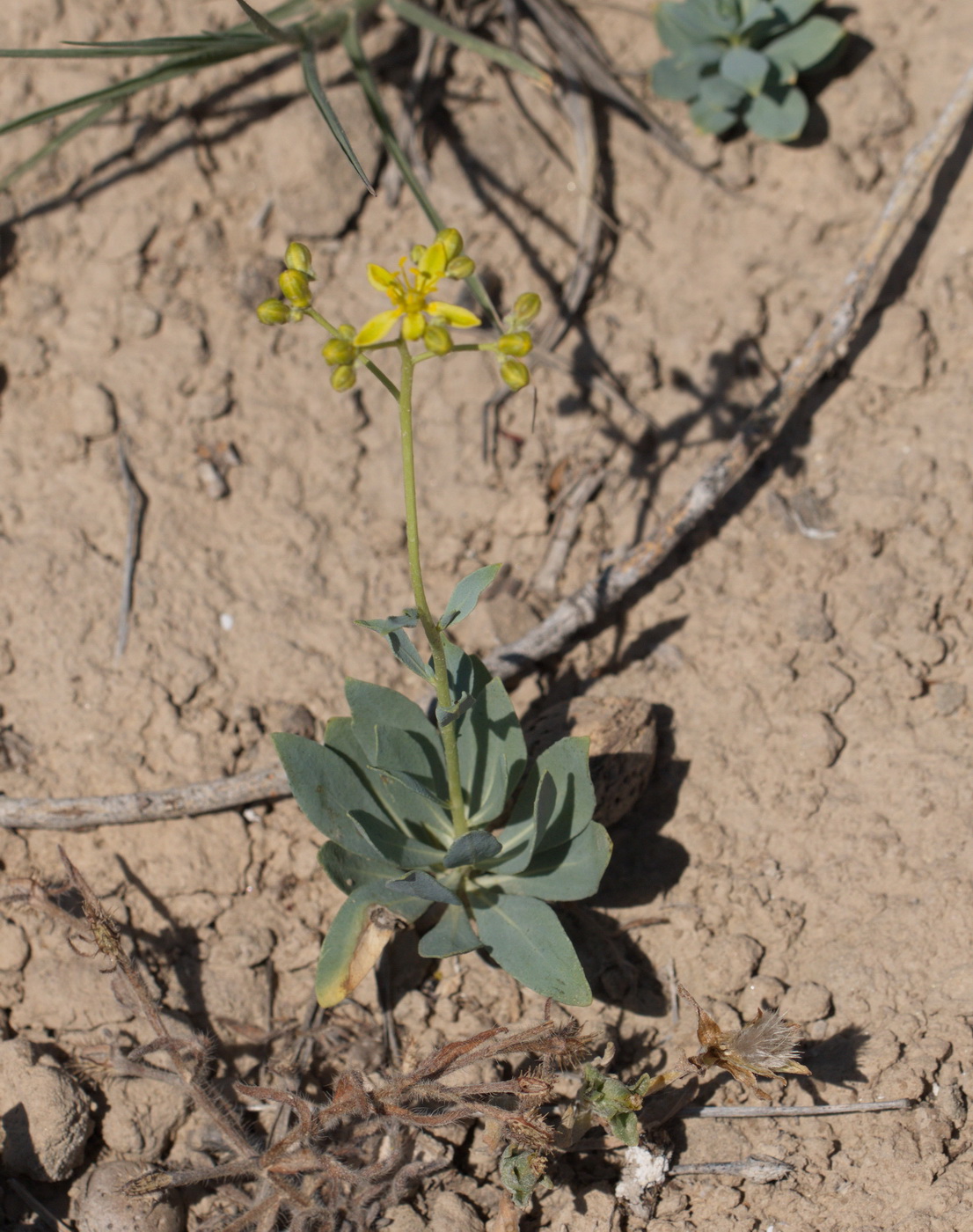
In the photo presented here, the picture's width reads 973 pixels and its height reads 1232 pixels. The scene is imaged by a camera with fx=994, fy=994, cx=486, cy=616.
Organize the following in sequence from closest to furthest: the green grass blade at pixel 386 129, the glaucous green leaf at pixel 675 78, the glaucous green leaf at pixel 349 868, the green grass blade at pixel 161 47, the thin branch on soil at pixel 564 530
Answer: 1. the glaucous green leaf at pixel 349 868
2. the green grass blade at pixel 161 47
3. the green grass blade at pixel 386 129
4. the thin branch on soil at pixel 564 530
5. the glaucous green leaf at pixel 675 78

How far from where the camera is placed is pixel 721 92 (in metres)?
4.02

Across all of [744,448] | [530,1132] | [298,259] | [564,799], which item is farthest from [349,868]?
[744,448]

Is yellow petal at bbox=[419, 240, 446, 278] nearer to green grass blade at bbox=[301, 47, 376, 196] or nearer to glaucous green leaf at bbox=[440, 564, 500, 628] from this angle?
green grass blade at bbox=[301, 47, 376, 196]

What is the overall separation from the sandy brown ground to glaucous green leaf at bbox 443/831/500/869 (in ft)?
2.24

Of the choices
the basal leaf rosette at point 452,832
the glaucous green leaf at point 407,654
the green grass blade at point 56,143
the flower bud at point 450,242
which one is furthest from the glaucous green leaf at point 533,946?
the green grass blade at point 56,143

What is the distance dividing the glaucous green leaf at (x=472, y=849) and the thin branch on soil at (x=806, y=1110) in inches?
37.9

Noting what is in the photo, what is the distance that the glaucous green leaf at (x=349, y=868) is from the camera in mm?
2686

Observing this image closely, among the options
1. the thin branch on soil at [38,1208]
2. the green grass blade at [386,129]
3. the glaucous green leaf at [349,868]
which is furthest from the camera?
the green grass blade at [386,129]

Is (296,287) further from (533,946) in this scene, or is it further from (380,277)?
(533,946)

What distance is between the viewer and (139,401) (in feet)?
12.9

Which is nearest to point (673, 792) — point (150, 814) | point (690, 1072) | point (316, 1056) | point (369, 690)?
point (690, 1072)

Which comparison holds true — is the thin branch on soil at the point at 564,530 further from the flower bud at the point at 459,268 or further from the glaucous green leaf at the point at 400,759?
the flower bud at the point at 459,268

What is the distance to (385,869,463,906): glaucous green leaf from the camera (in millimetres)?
2613

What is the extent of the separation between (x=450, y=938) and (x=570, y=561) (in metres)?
1.62
